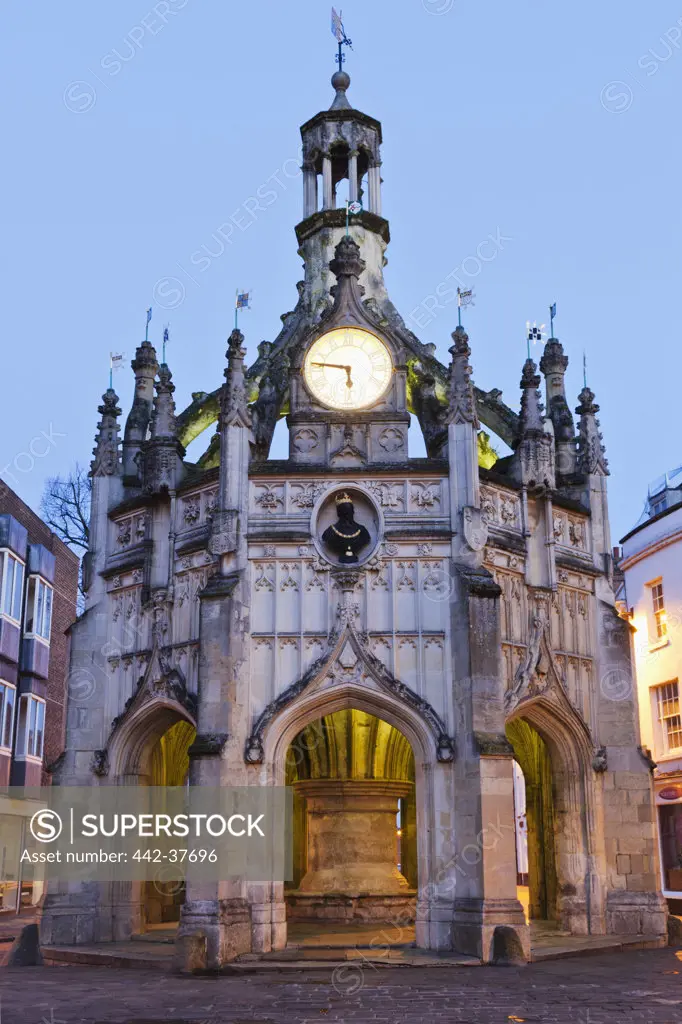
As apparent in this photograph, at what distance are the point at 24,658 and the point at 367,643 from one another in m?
20.4

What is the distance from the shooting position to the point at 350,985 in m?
15.5

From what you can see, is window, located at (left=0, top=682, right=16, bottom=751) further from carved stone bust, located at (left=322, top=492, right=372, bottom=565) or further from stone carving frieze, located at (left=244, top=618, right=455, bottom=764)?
carved stone bust, located at (left=322, top=492, right=372, bottom=565)

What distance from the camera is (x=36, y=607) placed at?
3722 cm

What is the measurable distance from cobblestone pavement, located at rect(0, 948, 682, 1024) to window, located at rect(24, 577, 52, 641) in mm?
20191

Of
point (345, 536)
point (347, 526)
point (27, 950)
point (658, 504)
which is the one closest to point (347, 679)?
point (345, 536)

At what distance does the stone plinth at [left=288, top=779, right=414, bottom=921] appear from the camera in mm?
22625

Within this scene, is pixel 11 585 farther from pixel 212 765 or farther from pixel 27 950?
pixel 212 765

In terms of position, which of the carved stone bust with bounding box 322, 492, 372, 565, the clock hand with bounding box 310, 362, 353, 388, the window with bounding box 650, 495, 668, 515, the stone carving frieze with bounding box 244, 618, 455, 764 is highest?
the window with bounding box 650, 495, 668, 515

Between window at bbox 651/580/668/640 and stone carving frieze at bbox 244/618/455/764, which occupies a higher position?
window at bbox 651/580/668/640

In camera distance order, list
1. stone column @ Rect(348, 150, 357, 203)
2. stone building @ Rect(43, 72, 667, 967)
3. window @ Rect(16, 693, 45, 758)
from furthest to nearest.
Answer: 1. window @ Rect(16, 693, 45, 758)
2. stone column @ Rect(348, 150, 357, 203)
3. stone building @ Rect(43, 72, 667, 967)

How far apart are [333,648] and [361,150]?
505 inches

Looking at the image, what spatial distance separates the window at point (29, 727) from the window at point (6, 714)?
35.2 inches

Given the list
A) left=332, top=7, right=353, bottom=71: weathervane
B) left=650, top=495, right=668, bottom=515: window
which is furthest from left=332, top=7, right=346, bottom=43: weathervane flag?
left=650, top=495, right=668, bottom=515: window

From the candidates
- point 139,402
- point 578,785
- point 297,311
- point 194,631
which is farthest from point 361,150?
point 578,785
